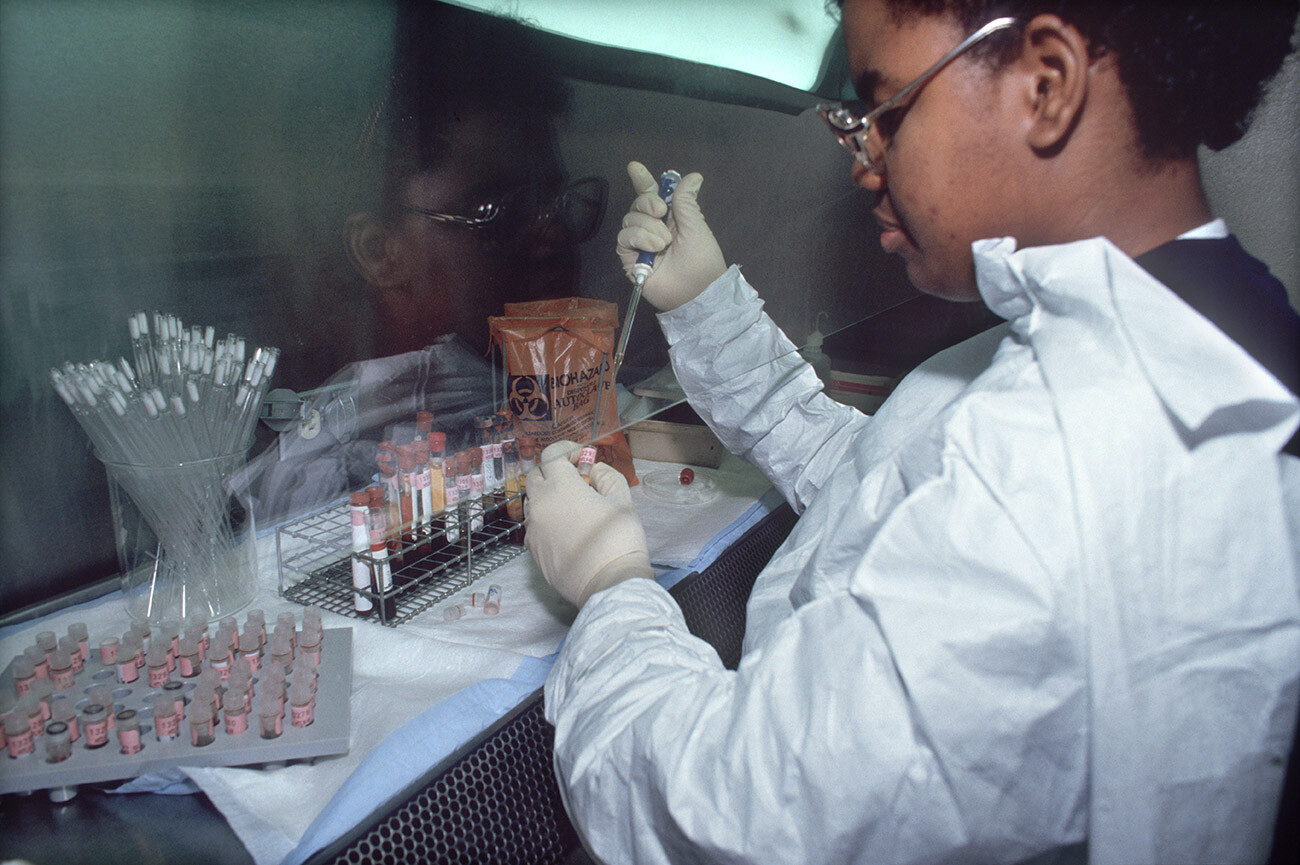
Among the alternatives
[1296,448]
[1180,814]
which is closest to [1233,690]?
[1180,814]

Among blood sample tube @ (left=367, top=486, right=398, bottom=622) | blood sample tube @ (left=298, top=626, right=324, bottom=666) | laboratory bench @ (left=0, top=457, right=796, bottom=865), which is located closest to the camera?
laboratory bench @ (left=0, top=457, right=796, bottom=865)

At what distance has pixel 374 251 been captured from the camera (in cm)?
124

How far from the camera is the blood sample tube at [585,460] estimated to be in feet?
3.65

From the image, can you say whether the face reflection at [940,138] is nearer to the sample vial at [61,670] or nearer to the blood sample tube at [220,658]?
the blood sample tube at [220,658]

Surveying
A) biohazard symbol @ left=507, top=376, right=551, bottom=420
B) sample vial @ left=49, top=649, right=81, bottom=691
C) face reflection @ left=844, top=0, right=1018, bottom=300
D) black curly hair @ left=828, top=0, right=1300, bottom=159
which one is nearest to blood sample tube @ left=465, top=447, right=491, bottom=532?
biohazard symbol @ left=507, top=376, right=551, bottom=420

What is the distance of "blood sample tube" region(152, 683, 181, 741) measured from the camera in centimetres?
73

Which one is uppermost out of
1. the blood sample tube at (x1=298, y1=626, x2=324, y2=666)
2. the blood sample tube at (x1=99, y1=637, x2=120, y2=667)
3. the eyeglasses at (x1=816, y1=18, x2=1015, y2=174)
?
the eyeglasses at (x1=816, y1=18, x2=1015, y2=174)

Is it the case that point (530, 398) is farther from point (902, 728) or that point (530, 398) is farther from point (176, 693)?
point (902, 728)

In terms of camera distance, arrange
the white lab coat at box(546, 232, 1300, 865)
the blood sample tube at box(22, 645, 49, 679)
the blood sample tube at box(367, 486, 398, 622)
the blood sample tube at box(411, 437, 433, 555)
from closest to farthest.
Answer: the white lab coat at box(546, 232, 1300, 865) < the blood sample tube at box(22, 645, 49, 679) < the blood sample tube at box(367, 486, 398, 622) < the blood sample tube at box(411, 437, 433, 555)

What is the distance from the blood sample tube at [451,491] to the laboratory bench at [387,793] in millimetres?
205

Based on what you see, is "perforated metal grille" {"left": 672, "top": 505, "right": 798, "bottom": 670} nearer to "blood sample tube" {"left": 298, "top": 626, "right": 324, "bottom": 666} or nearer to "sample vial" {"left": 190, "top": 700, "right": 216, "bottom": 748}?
"blood sample tube" {"left": 298, "top": 626, "right": 324, "bottom": 666}

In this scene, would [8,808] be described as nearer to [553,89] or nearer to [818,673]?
[818,673]

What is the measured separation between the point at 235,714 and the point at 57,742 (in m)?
0.15

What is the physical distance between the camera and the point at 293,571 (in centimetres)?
113
